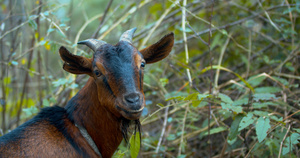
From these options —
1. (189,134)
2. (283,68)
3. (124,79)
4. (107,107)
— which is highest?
(124,79)

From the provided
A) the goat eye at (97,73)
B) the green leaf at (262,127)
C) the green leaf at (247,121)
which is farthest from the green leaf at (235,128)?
the goat eye at (97,73)

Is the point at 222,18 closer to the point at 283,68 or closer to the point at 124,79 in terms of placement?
the point at 283,68

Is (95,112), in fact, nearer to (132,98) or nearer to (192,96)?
(132,98)

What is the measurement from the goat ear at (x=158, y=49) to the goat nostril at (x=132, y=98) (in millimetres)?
802

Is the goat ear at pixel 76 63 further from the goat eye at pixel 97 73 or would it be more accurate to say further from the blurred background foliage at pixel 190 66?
the blurred background foliage at pixel 190 66

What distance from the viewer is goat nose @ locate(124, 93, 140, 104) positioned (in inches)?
119

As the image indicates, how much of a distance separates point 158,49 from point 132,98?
3.17 feet

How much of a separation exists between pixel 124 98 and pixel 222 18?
4.91 metres

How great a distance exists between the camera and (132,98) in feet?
9.93

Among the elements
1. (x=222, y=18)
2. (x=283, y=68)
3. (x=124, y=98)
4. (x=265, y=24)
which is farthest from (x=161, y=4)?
(x=124, y=98)

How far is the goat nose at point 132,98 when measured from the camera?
302 cm

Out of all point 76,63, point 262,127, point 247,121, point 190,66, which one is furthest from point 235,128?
point 190,66

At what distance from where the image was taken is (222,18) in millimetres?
7211

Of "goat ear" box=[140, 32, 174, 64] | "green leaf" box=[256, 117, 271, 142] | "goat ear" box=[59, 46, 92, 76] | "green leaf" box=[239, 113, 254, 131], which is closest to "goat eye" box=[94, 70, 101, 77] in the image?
"goat ear" box=[59, 46, 92, 76]
